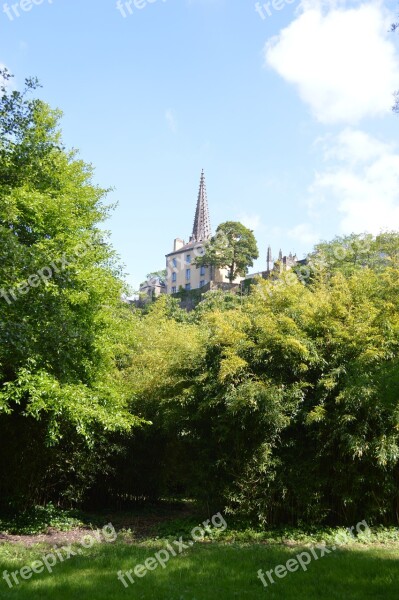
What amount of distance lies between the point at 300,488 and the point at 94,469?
5.25m

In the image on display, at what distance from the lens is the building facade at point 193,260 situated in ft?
207

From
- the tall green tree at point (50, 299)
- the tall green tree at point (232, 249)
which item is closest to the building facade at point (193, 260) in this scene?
the tall green tree at point (232, 249)

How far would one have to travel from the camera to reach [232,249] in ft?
160

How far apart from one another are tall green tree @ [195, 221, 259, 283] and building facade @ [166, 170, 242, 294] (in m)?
6.47

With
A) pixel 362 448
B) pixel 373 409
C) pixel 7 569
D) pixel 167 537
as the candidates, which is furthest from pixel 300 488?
pixel 7 569

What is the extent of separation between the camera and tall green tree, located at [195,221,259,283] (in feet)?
160

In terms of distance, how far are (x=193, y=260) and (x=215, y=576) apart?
55.3m

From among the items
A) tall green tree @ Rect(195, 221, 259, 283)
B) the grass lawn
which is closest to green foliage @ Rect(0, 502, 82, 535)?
the grass lawn

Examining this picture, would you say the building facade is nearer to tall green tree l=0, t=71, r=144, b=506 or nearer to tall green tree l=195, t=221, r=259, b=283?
tall green tree l=195, t=221, r=259, b=283

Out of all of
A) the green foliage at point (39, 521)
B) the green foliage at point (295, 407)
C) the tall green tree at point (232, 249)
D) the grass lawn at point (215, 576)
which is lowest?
the green foliage at point (39, 521)

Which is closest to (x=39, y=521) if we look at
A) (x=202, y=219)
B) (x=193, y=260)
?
(x=193, y=260)

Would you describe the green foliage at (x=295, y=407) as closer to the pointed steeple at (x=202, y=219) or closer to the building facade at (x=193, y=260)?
the building facade at (x=193, y=260)

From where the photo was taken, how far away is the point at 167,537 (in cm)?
831

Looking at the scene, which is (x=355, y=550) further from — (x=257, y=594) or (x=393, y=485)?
(x=257, y=594)
